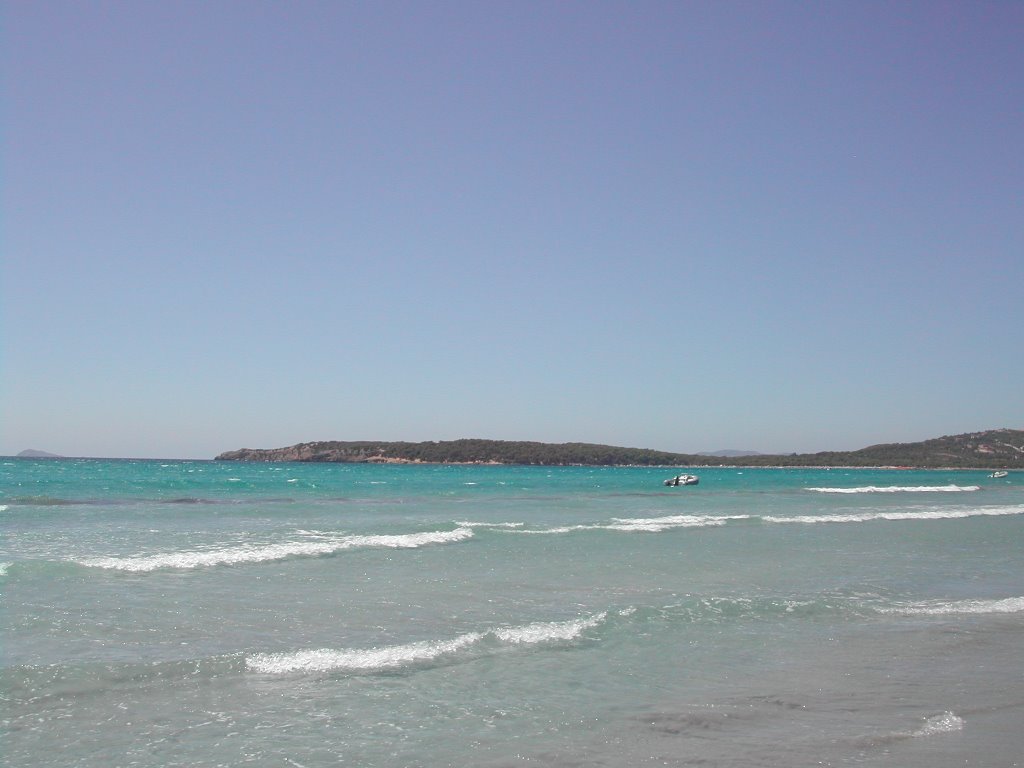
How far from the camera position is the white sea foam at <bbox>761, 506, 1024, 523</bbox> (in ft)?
107

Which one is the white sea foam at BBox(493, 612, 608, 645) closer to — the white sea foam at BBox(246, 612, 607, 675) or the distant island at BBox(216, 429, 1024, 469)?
the white sea foam at BBox(246, 612, 607, 675)

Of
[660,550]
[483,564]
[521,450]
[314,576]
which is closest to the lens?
[314,576]

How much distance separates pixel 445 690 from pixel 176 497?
36361 mm

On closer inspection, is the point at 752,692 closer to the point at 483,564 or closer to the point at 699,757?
the point at 699,757

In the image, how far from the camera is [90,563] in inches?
659

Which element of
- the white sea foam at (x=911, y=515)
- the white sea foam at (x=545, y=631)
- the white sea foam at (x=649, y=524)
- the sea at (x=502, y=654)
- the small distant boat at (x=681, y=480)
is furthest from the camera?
the small distant boat at (x=681, y=480)

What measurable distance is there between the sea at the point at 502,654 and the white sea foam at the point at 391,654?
4cm

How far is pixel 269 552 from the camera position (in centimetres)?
1925

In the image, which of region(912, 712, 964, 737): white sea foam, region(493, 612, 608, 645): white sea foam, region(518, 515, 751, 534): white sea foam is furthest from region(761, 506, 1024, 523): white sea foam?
region(912, 712, 964, 737): white sea foam

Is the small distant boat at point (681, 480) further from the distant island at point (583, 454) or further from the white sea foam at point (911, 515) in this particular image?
the distant island at point (583, 454)

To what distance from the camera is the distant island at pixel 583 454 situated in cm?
15825

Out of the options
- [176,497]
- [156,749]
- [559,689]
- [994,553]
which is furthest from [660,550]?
[176,497]

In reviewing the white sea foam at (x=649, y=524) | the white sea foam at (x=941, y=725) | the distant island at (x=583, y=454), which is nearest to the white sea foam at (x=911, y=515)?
the white sea foam at (x=649, y=524)

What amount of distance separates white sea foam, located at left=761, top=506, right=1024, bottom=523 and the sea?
34.3 ft
